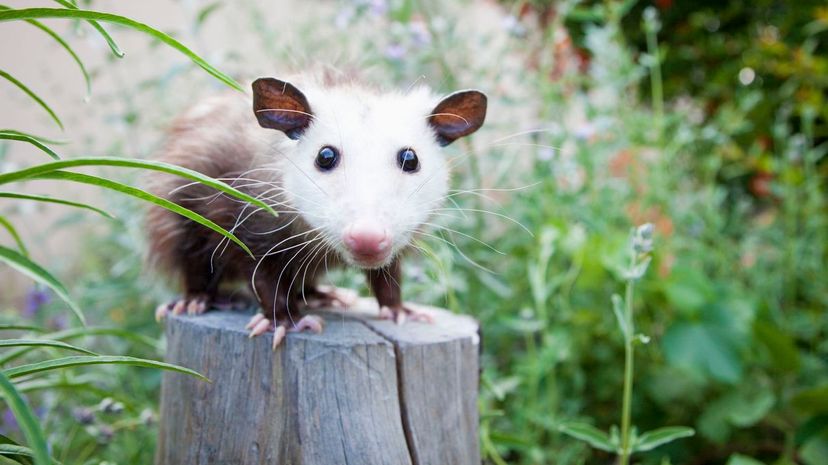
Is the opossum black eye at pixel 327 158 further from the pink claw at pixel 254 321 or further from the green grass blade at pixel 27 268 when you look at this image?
the green grass blade at pixel 27 268

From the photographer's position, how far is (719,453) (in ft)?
10.4

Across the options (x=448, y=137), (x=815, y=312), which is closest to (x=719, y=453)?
(x=815, y=312)

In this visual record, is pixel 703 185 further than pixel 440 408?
Yes

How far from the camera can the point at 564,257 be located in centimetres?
342

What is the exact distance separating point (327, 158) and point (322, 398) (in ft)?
1.78

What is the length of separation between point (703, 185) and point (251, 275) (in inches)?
134

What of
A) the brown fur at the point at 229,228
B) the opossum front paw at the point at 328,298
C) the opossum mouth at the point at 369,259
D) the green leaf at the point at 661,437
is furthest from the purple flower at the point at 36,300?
the green leaf at the point at 661,437

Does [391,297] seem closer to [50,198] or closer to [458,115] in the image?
[458,115]

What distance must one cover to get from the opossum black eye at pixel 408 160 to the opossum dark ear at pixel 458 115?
12cm

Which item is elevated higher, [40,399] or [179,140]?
[179,140]

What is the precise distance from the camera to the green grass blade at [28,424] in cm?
98

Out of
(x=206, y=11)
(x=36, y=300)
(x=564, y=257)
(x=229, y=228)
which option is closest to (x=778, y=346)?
(x=564, y=257)

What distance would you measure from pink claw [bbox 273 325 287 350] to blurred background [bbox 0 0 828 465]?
579mm

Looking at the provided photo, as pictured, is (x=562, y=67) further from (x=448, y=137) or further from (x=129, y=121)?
(x=448, y=137)
